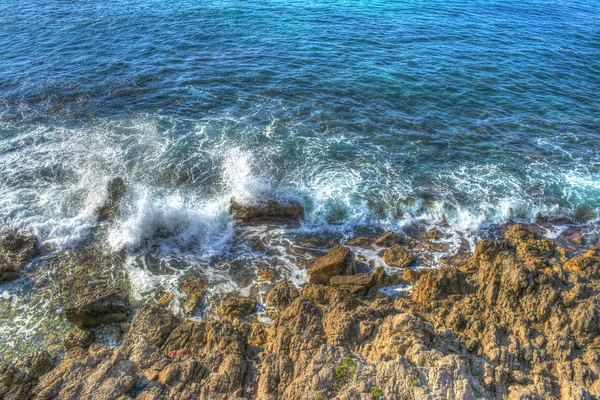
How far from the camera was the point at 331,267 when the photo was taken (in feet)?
58.9

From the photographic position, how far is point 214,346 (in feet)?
44.4

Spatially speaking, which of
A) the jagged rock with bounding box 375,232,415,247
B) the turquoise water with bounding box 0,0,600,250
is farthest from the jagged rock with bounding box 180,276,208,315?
the jagged rock with bounding box 375,232,415,247

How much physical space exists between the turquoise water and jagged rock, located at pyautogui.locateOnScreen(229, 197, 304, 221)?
88 centimetres

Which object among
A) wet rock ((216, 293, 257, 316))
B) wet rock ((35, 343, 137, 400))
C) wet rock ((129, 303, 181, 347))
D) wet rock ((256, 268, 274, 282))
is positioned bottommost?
wet rock ((256, 268, 274, 282))

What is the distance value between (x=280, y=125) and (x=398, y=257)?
14.9 meters

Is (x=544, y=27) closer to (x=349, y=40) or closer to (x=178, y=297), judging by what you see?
(x=349, y=40)

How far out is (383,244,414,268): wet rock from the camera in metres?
19.0

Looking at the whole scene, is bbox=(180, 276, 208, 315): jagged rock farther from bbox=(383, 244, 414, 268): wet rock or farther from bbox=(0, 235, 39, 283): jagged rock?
bbox=(383, 244, 414, 268): wet rock

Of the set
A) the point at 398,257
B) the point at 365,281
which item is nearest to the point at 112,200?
the point at 365,281

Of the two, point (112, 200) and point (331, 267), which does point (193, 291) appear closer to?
point (331, 267)

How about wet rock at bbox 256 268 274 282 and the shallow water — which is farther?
the shallow water

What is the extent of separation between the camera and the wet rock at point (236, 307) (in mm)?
16469

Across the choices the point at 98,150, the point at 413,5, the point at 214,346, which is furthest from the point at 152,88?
the point at 413,5

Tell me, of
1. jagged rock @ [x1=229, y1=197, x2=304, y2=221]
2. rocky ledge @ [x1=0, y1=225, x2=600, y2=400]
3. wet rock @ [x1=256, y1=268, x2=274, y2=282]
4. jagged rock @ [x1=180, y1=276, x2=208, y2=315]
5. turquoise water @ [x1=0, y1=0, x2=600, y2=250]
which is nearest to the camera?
rocky ledge @ [x1=0, y1=225, x2=600, y2=400]
